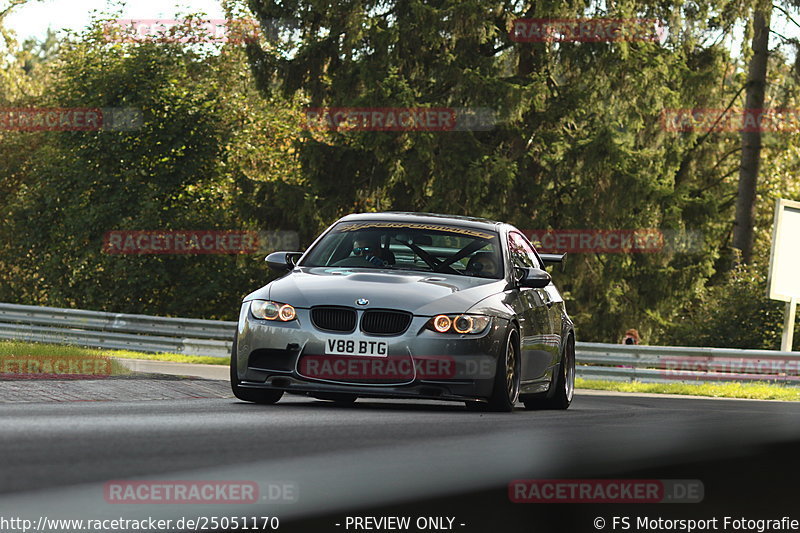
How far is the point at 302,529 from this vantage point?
16.8 feet

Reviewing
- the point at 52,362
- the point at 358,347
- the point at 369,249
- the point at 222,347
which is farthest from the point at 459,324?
the point at 222,347

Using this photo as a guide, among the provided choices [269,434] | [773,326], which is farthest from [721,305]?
[269,434]

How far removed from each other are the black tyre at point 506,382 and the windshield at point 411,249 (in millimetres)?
737

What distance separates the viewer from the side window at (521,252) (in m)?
12.4

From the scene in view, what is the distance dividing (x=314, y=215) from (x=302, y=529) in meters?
28.9

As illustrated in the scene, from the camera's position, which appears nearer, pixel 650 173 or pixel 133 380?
pixel 133 380

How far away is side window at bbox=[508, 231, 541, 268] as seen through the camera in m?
12.4

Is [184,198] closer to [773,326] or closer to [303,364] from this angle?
[773,326]

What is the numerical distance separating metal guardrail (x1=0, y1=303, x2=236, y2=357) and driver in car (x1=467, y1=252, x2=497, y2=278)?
16.6m

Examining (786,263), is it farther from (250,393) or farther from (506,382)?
(250,393)

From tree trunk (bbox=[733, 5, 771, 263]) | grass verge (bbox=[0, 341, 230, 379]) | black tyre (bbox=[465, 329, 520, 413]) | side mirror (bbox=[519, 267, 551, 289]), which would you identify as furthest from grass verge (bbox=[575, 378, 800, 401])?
tree trunk (bbox=[733, 5, 771, 263])

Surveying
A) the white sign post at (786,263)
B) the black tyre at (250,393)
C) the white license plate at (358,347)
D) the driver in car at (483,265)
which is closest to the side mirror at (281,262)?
the black tyre at (250,393)

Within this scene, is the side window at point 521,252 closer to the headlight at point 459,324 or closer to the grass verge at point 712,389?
the headlight at point 459,324

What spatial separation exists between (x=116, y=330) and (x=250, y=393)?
66.8 feet
